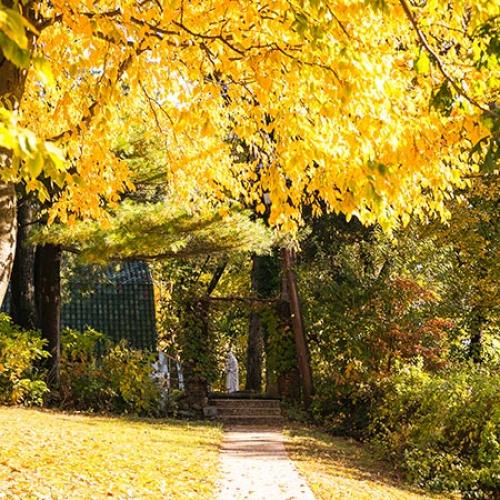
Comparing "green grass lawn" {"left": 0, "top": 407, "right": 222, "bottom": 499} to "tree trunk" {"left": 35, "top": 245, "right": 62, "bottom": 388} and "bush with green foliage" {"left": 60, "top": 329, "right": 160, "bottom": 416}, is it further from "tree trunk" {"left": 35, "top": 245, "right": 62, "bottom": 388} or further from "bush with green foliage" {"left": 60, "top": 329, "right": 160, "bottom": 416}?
"tree trunk" {"left": 35, "top": 245, "right": 62, "bottom": 388}

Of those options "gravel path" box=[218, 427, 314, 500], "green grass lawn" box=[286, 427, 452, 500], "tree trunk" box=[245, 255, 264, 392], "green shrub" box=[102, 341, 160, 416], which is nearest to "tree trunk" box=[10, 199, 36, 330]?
"green shrub" box=[102, 341, 160, 416]

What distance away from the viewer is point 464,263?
1866 centimetres

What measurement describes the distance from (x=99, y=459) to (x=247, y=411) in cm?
767

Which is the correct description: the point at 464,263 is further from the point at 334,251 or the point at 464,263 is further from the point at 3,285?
the point at 3,285

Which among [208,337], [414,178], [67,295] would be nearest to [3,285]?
[414,178]

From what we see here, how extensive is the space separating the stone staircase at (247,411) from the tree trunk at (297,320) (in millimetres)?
881

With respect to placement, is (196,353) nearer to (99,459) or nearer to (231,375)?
(231,375)

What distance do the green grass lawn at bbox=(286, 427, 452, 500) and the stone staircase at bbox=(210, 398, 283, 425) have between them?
1778mm

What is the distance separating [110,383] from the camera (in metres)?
14.1

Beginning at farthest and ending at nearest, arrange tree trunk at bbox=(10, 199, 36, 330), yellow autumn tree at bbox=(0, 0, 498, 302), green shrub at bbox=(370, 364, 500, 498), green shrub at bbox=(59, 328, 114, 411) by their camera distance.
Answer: tree trunk at bbox=(10, 199, 36, 330), green shrub at bbox=(59, 328, 114, 411), green shrub at bbox=(370, 364, 500, 498), yellow autumn tree at bbox=(0, 0, 498, 302)

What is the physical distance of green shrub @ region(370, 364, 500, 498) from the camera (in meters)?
9.38

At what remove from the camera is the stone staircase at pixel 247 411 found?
1466 cm

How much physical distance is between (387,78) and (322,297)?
36.9 feet

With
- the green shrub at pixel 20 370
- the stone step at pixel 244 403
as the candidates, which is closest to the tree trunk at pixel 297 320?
the stone step at pixel 244 403
